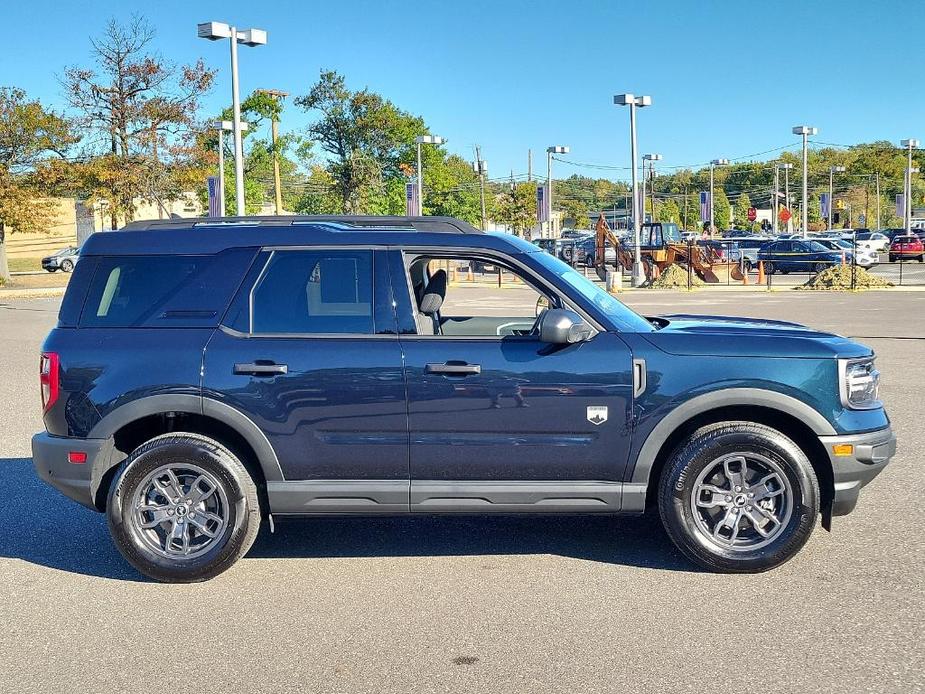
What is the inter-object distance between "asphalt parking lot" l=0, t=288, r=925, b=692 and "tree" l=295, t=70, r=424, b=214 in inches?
2419

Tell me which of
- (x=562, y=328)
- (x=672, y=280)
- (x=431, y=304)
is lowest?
(x=672, y=280)

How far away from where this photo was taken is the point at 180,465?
5320 millimetres

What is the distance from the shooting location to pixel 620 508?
5.28 meters

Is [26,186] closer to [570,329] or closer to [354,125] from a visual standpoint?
[354,125]

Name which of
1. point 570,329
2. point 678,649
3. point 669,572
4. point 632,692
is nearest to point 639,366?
point 570,329

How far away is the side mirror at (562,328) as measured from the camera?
5.08m

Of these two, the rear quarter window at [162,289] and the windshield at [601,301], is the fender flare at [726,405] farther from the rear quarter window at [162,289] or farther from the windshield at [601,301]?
the rear quarter window at [162,289]

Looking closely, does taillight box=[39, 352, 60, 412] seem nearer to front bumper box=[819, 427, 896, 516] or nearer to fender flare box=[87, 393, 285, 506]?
fender flare box=[87, 393, 285, 506]

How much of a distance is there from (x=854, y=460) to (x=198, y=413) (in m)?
3.39

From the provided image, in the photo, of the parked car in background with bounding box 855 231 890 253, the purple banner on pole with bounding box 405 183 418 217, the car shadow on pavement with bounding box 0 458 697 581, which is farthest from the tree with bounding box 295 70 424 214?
the car shadow on pavement with bounding box 0 458 697 581

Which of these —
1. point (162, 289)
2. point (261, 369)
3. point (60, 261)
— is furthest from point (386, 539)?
point (60, 261)

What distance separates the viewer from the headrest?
5.67 meters

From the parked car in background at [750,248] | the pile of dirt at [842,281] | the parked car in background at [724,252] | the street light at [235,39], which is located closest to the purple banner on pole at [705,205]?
the parked car in background at [750,248]

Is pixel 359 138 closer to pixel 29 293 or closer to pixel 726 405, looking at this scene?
pixel 29 293
